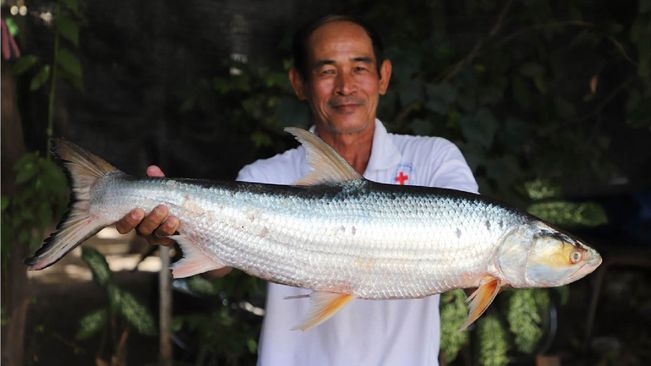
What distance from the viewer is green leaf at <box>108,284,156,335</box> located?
14.8 ft

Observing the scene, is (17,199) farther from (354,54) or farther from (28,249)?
(354,54)

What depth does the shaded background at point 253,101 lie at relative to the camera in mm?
4367

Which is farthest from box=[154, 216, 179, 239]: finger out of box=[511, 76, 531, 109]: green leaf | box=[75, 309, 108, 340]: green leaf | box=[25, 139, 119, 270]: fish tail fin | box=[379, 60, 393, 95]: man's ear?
box=[511, 76, 531, 109]: green leaf

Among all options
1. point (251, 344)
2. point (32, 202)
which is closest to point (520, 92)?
point (251, 344)

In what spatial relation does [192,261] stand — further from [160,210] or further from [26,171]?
[26,171]

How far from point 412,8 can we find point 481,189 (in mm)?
1198

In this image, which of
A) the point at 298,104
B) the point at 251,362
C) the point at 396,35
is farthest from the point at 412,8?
the point at 251,362

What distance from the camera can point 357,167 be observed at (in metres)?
3.15

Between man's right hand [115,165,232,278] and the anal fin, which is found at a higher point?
man's right hand [115,165,232,278]

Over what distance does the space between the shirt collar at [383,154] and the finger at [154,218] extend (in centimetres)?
82

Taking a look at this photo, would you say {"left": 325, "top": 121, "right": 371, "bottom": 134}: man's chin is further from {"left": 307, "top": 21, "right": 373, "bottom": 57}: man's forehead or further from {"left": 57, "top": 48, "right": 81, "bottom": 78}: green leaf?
{"left": 57, "top": 48, "right": 81, "bottom": 78}: green leaf

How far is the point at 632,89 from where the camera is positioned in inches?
199

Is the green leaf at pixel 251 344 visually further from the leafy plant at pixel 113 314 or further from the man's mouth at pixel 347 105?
the man's mouth at pixel 347 105

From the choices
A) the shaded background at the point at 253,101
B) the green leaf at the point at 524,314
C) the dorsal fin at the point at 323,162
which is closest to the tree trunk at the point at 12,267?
the shaded background at the point at 253,101
